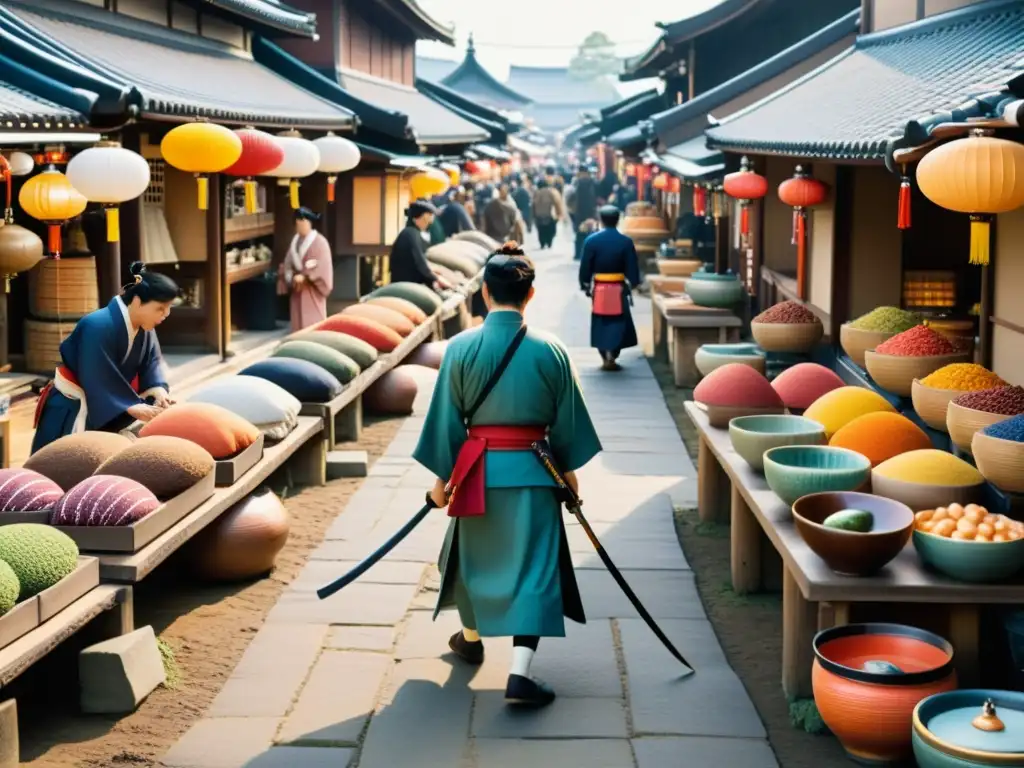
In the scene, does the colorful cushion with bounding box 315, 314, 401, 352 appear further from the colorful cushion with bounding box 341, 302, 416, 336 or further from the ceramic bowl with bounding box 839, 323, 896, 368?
the ceramic bowl with bounding box 839, 323, 896, 368

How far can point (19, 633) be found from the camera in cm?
547

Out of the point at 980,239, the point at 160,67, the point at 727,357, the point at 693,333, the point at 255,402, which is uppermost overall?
the point at 160,67

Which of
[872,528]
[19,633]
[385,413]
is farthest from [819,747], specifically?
[385,413]

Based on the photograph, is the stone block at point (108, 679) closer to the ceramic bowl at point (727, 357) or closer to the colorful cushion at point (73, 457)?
the colorful cushion at point (73, 457)

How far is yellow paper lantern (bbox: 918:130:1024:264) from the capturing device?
6.14 meters

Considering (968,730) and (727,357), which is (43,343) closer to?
(727,357)

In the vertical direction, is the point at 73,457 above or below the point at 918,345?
below

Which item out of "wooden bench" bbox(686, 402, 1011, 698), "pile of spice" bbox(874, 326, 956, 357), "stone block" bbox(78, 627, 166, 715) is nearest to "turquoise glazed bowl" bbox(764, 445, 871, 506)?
"wooden bench" bbox(686, 402, 1011, 698)

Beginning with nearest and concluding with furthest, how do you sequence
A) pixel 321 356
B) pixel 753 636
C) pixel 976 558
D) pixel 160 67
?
pixel 976 558, pixel 753 636, pixel 321 356, pixel 160 67

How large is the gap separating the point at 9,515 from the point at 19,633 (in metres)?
1.10

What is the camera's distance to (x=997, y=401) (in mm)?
6605

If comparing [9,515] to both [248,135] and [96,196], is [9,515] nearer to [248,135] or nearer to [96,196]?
[96,196]

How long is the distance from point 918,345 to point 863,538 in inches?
126

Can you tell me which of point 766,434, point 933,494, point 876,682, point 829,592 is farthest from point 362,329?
point 876,682
